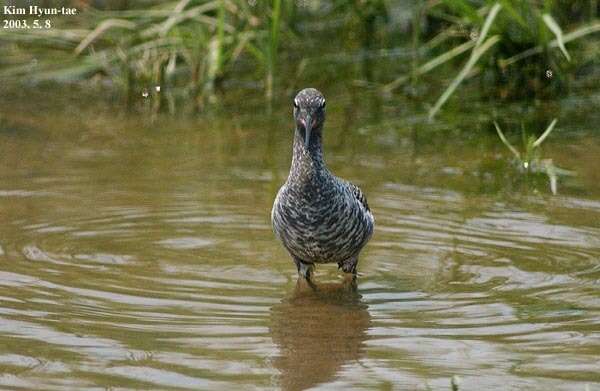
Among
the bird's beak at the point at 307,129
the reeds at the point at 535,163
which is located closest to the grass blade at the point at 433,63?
the reeds at the point at 535,163

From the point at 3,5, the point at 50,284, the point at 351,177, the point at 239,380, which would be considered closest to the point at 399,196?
the point at 351,177

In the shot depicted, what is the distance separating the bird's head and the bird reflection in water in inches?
30.9

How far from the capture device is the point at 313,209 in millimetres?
6316

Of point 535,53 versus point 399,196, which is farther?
point 535,53

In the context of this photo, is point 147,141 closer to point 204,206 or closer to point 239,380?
point 204,206

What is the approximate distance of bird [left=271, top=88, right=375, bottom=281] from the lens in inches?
248

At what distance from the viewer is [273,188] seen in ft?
27.3

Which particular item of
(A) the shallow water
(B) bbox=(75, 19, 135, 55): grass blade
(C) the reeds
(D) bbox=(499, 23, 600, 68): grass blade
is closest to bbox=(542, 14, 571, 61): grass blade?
(D) bbox=(499, 23, 600, 68): grass blade

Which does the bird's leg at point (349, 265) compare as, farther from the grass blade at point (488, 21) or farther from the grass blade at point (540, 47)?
the grass blade at point (540, 47)

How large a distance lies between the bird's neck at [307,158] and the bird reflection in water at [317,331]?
1.95ft

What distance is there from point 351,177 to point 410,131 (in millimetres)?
1212

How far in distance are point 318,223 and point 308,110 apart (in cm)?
58

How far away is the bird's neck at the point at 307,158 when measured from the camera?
252 inches

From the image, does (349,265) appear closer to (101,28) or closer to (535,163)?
(535,163)
